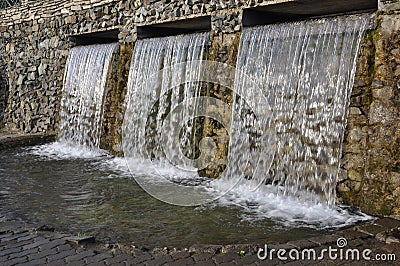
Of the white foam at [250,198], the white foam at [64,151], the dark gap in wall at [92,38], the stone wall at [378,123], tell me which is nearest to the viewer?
the stone wall at [378,123]

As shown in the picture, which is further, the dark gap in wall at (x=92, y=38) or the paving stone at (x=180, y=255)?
the dark gap in wall at (x=92, y=38)

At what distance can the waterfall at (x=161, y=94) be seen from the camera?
796 centimetres

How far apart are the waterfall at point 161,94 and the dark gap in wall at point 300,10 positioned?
1101mm

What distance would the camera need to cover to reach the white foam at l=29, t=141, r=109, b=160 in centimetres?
960

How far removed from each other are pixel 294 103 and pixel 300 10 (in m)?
1.51

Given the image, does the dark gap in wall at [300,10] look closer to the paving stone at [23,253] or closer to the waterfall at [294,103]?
the waterfall at [294,103]

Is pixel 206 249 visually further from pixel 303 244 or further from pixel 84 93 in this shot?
pixel 84 93

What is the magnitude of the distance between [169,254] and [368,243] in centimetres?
179

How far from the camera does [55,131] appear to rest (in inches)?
461

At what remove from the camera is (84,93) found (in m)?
10.6

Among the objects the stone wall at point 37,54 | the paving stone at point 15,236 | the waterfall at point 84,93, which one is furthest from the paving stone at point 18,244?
the stone wall at point 37,54

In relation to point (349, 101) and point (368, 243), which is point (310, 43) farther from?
point (368, 243)

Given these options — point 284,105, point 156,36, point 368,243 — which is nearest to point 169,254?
point 368,243

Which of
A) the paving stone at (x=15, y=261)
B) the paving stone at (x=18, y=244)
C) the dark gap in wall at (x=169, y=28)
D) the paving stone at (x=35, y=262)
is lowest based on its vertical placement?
the paving stone at (x=15, y=261)
